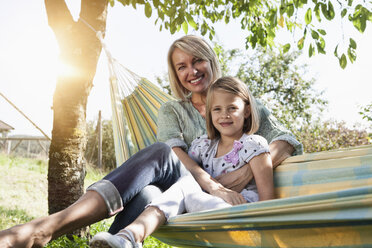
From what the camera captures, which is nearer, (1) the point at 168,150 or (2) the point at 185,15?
(1) the point at 168,150

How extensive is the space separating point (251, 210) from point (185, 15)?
86.8 inches

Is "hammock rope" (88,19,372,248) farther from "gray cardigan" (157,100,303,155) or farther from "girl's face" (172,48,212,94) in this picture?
"girl's face" (172,48,212,94)

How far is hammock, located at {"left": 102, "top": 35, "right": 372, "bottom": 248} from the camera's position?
1007mm

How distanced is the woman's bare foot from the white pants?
15.2 inches

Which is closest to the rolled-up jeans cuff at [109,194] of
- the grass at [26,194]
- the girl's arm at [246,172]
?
the girl's arm at [246,172]

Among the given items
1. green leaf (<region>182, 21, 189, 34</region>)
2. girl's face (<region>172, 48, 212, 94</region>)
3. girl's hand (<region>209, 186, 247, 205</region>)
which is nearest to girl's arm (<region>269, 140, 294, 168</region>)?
girl's hand (<region>209, 186, 247, 205</region>)

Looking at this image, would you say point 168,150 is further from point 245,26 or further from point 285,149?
point 245,26

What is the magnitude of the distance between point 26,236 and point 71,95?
1670 millimetres

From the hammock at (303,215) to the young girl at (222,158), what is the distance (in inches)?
3.6

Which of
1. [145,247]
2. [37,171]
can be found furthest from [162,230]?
[37,171]

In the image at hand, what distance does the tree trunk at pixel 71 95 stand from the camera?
2.60 metres

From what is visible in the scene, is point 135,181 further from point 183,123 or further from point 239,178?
point 183,123

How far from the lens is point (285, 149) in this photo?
1.73 m

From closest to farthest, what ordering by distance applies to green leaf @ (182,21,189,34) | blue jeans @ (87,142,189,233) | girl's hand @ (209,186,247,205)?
1. blue jeans @ (87,142,189,233)
2. girl's hand @ (209,186,247,205)
3. green leaf @ (182,21,189,34)
